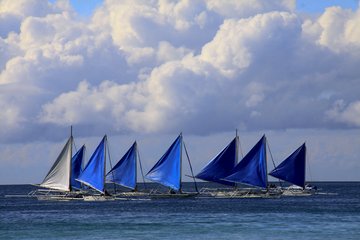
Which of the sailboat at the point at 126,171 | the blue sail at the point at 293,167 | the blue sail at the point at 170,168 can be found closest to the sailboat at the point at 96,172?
the sailboat at the point at 126,171

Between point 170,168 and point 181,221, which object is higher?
point 170,168

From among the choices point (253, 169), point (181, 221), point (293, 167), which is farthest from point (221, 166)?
point (181, 221)

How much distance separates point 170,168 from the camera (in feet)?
407

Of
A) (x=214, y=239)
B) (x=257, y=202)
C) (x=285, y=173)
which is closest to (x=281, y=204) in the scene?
(x=257, y=202)

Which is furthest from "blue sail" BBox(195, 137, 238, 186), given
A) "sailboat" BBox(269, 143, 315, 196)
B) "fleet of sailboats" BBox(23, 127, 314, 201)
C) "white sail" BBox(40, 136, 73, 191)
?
"white sail" BBox(40, 136, 73, 191)

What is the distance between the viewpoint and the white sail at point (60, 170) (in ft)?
403

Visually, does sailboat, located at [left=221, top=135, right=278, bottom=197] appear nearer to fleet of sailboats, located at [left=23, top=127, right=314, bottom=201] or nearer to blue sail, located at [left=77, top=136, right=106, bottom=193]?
fleet of sailboats, located at [left=23, top=127, right=314, bottom=201]

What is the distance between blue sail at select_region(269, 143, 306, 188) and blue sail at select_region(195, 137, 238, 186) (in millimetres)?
8098

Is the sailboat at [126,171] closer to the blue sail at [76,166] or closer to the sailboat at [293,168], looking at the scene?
the blue sail at [76,166]

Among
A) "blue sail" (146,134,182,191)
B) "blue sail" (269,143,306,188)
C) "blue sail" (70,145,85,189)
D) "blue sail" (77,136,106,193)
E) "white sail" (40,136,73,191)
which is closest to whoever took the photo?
"white sail" (40,136,73,191)

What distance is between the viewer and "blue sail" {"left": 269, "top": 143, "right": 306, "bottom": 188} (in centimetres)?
13338

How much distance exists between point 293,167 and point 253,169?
939cm

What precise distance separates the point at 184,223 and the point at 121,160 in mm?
47020

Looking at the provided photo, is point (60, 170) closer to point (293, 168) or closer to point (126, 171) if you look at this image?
point (126, 171)
